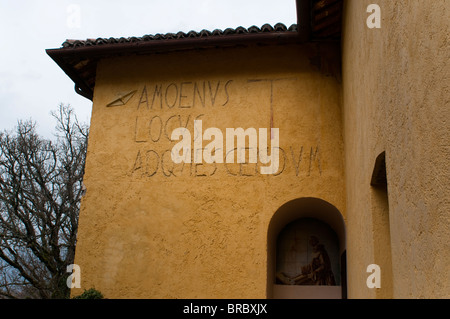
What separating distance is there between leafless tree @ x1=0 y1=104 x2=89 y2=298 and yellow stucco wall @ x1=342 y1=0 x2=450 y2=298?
12.9 metres

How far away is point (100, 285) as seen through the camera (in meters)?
7.31

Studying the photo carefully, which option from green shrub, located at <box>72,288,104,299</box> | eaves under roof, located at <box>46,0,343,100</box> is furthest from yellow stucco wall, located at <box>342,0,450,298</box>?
green shrub, located at <box>72,288,104,299</box>

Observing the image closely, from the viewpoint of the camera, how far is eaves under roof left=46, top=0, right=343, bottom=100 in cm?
697

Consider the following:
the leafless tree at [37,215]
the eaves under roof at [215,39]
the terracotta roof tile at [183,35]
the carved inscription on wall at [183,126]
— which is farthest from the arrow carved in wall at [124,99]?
the leafless tree at [37,215]

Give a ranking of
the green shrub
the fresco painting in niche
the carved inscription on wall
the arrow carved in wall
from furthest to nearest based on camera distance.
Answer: the arrow carved in wall → the fresco painting in niche → the carved inscription on wall → the green shrub

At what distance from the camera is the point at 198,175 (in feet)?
24.5

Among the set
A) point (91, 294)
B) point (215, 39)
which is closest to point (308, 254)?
point (91, 294)

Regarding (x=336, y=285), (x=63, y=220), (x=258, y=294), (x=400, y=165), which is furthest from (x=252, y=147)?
(x=63, y=220)

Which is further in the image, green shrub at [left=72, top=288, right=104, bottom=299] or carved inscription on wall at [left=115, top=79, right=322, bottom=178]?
carved inscription on wall at [left=115, top=79, right=322, bottom=178]

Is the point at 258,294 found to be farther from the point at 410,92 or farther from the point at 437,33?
the point at 437,33

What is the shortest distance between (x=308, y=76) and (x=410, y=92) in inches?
200

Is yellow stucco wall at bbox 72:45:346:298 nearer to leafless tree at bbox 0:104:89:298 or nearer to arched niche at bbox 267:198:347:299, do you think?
arched niche at bbox 267:198:347:299

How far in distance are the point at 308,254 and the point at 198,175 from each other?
247 cm

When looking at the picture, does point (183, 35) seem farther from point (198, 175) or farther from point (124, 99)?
point (198, 175)
